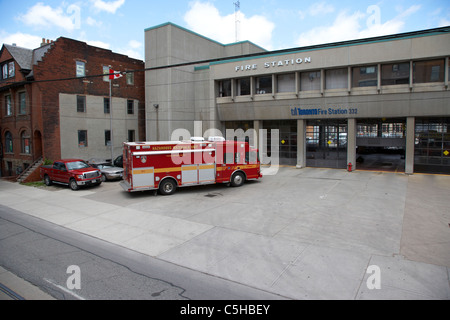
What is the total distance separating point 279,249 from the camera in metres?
8.60

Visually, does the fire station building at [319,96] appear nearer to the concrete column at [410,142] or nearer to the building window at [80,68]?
the concrete column at [410,142]

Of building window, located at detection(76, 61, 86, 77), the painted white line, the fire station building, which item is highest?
building window, located at detection(76, 61, 86, 77)

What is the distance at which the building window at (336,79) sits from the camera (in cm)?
2267

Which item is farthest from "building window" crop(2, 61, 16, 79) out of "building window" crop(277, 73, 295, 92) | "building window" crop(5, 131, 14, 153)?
"building window" crop(277, 73, 295, 92)

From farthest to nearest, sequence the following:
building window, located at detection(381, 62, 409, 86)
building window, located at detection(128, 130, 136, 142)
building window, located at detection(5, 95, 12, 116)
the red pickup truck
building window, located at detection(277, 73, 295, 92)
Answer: building window, located at detection(128, 130, 136, 142), building window, located at detection(5, 95, 12, 116), building window, located at detection(277, 73, 295, 92), building window, located at detection(381, 62, 409, 86), the red pickup truck

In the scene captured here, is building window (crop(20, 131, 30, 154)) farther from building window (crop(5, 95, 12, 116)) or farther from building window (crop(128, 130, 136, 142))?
building window (crop(128, 130, 136, 142))

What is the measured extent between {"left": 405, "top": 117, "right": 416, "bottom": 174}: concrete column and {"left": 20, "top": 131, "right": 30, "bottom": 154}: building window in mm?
30519

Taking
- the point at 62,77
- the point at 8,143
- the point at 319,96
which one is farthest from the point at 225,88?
the point at 8,143

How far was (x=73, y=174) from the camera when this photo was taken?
18.6 m

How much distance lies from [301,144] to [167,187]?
13265mm

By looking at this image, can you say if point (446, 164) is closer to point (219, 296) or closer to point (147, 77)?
point (219, 296)

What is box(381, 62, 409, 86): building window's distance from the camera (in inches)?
808

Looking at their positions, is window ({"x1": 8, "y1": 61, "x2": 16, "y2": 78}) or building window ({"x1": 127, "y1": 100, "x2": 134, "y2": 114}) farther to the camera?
building window ({"x1": 127, "y1": 100, "x2": 134, "y2": 114})
